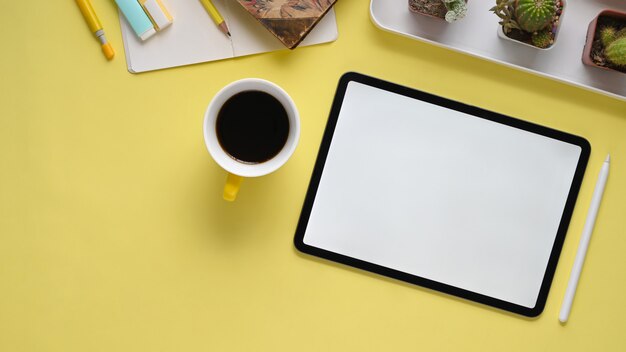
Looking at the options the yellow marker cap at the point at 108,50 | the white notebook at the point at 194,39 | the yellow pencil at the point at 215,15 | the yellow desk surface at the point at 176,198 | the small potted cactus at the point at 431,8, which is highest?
the small potted cactus at the point at 431,8

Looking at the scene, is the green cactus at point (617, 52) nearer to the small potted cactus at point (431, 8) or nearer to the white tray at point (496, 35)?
the white tray at point (496, 35)

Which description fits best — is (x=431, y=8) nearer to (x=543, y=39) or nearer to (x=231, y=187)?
(x=543, y=39)

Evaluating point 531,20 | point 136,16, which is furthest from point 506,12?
point 136,16

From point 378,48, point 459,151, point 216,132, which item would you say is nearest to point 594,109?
point 459,151

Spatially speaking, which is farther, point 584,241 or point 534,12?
point 584,241

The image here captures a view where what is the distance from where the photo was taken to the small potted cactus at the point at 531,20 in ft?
2.02

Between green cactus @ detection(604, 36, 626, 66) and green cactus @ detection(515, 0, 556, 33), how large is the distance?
0.09 metres

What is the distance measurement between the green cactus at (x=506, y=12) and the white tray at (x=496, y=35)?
0.03m

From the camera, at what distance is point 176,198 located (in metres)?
0.70

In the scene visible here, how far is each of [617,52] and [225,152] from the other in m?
0.49

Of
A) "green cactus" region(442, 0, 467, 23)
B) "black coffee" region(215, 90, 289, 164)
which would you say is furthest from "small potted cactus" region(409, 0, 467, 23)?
"black coffee" region(215, 90, 289, 164)

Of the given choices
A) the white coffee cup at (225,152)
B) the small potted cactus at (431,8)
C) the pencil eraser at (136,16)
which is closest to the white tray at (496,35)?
the small potted cactus at (431,8)

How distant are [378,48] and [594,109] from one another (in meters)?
0.30

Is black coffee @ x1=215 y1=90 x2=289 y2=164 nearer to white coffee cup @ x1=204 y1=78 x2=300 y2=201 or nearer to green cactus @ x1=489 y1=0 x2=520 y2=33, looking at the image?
white coffee cup @ x1=204 y1=78 x2=300 y2=201
